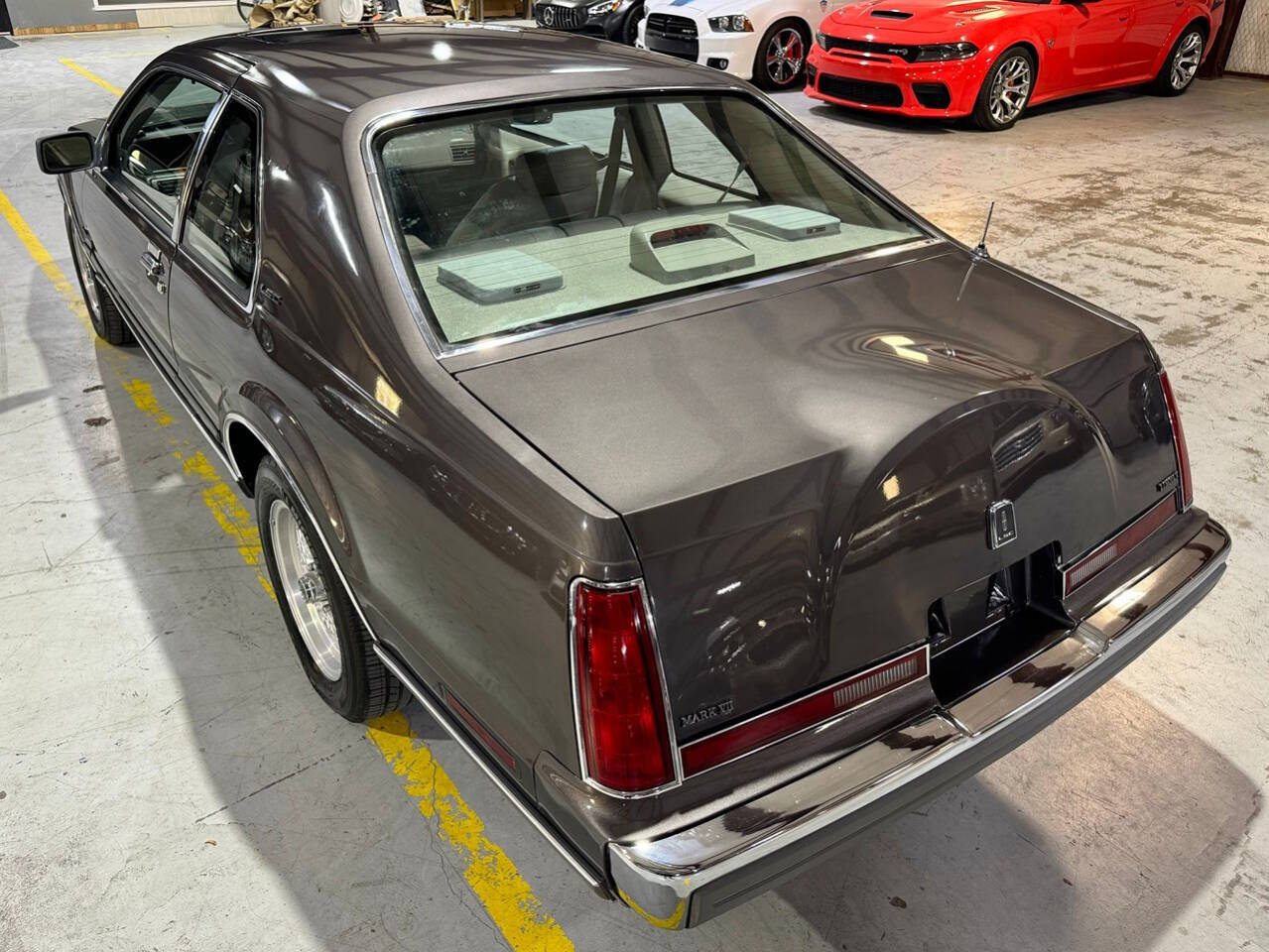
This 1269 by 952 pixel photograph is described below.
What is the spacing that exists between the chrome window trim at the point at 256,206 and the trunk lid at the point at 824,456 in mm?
809

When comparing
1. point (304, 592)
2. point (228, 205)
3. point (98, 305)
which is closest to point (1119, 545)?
point (304, 592)

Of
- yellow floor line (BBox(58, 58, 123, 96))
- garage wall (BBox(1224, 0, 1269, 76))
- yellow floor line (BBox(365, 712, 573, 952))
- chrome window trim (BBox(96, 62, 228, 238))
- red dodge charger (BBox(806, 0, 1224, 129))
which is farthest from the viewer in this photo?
garage wall (BBox(1224, 0, 1269, 76))

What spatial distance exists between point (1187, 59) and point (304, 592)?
10.7m

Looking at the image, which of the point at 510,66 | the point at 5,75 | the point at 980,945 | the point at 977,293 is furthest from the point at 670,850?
the point at 5,75

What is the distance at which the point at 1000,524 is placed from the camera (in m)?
1.79

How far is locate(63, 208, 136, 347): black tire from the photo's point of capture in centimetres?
427

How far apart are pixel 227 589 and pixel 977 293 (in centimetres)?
230

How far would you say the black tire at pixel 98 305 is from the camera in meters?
4.27

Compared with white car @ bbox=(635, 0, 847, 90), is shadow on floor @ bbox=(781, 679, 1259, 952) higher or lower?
Answer: lower

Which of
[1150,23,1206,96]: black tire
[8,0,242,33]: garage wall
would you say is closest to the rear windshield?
[1150,23,1206,96]: black tire

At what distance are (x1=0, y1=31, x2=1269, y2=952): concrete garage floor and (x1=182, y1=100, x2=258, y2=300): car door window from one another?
3.36 feet

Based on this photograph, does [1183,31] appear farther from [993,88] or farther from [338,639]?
[338,639]

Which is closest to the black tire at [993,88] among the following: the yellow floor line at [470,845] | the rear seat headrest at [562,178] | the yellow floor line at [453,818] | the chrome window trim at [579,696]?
the rear seat headrest at [562,178]

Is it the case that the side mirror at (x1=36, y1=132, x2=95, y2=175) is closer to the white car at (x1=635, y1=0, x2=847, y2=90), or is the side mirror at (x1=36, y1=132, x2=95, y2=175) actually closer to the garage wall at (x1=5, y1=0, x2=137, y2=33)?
the white car at (x1=635, y1=0, x2=847, y2=90)
